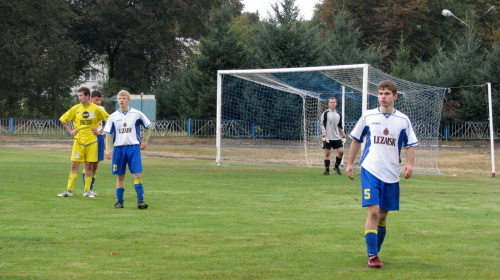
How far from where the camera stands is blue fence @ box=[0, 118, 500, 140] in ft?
129

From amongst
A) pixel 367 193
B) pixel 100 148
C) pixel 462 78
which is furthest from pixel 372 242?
pixel 462 78

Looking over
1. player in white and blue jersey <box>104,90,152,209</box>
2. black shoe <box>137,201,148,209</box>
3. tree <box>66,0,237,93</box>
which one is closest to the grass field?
black shoe <box>137,201,148,209</box>

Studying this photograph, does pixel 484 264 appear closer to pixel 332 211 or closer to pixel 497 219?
pixel 497 219

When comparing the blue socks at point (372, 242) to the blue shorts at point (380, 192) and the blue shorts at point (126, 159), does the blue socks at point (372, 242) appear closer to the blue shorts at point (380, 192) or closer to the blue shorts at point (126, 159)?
the blue shorts at point (380, 192)

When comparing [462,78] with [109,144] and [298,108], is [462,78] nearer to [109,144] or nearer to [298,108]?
[298,108]

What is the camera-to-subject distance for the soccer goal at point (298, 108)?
75.0 ft

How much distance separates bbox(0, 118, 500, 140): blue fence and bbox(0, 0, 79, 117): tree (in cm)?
455

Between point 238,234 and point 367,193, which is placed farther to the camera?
point 238,234

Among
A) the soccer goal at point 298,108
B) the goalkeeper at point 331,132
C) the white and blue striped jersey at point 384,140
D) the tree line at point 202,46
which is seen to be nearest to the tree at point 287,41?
the tree line at point 202,46

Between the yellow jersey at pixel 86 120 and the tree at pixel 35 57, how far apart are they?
1399 inches

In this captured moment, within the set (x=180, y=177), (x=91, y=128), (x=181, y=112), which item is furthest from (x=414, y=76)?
(x=91, y=128)

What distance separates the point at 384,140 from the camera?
Result: 24.2 ft

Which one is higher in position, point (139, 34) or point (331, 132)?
point (139, 34)

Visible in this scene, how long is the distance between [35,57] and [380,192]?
4352cm
